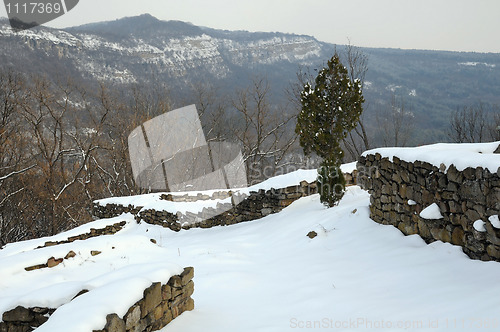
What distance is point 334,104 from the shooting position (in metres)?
8.80

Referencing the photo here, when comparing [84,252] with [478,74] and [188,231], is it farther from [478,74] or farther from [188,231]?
[478,74]

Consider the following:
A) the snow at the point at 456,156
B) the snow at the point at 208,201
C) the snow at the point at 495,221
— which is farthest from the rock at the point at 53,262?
the snow at the point at 495,221

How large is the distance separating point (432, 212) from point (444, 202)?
21 cm

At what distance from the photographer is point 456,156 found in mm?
3713

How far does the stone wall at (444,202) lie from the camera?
3.18 m

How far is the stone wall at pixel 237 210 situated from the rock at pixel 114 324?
23.9ft

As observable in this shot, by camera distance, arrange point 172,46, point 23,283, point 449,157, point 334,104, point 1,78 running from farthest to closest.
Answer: point 172,46 → point 1,78 → point 334,104 → point 23,283 → point 449,157

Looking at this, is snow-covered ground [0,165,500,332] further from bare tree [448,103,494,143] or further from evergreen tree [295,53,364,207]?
bare tree [448,103,494,143]

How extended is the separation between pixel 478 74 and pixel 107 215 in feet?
300

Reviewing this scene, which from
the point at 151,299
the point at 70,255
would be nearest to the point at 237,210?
the point at 70,255

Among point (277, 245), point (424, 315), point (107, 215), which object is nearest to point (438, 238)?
point (424, 315)

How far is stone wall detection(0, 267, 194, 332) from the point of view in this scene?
2.58 metres

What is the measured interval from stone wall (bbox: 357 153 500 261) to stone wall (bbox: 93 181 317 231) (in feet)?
12.2

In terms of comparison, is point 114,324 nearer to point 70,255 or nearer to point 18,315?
point 18,315
